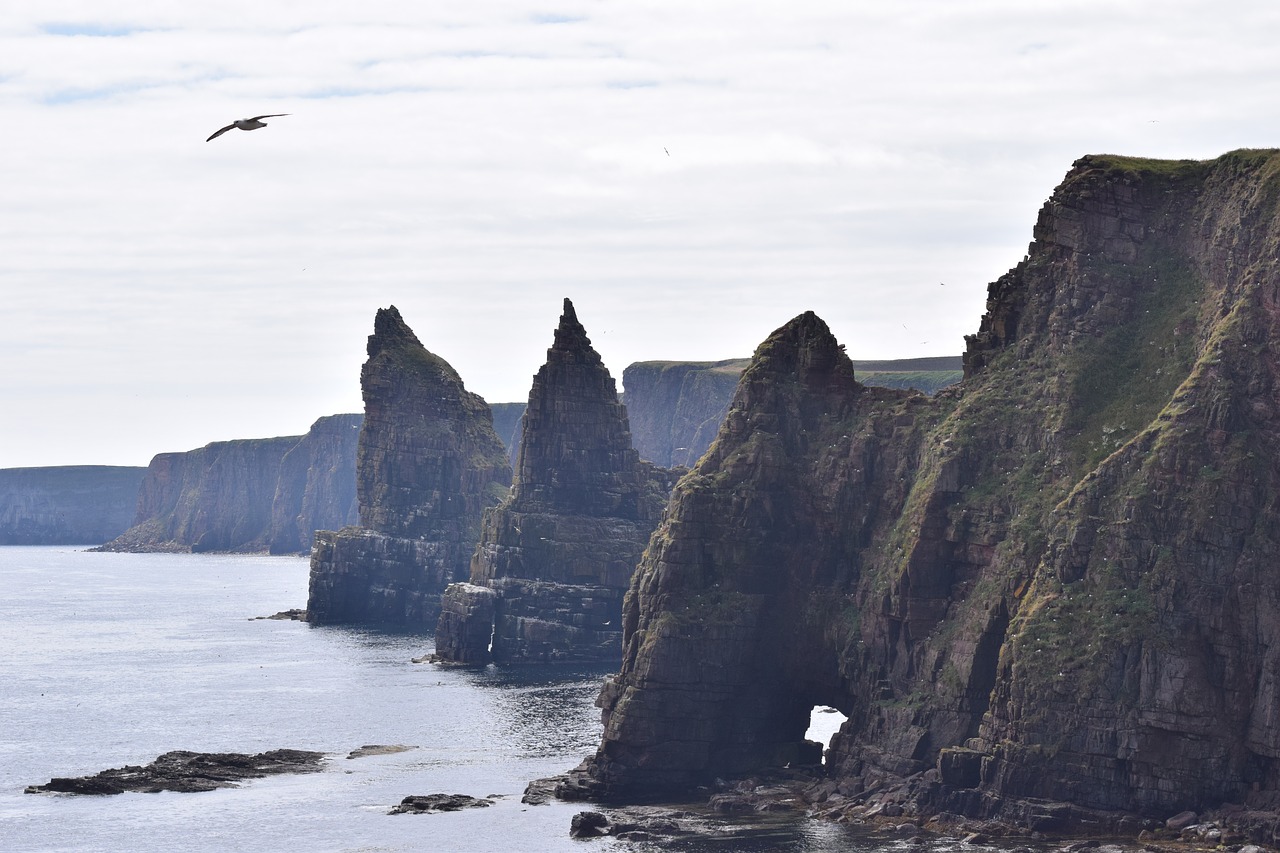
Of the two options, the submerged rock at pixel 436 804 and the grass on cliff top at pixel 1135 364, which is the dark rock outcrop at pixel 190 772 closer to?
the submerged rock at pixel 436 804

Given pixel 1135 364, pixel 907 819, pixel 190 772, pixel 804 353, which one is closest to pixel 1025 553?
pixel 1135 364

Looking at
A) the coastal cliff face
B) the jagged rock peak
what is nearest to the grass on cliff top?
the coastal cliff face

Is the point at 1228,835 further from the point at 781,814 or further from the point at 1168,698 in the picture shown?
the point at 781,814

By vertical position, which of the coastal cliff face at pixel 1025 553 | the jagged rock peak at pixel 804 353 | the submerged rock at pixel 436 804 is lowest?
the submerged rock at pixel 436 804

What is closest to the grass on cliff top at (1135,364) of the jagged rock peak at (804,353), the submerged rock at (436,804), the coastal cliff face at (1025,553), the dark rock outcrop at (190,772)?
the coastal cliff face at (1025,553)

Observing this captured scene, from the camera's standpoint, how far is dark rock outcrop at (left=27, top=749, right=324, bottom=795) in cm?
17500

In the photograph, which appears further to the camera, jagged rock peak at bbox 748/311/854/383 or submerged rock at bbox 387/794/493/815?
jagged rock peak at bbox 748/311/854/383

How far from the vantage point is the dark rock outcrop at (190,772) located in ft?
574

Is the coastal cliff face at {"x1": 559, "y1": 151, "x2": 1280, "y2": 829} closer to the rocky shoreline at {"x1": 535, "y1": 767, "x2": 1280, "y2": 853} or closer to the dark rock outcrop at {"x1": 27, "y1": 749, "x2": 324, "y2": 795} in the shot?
the rocky shoreline at {"x1": 535, "y1": 767, "x2": 1280, "y2": 853}

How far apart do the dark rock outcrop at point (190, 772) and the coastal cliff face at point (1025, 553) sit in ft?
117

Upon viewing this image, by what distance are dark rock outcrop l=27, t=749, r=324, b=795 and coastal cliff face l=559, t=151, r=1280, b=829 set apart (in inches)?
1404

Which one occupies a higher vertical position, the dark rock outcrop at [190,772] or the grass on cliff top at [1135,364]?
the grass on cliff top at [1135,364]

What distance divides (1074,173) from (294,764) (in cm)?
8840

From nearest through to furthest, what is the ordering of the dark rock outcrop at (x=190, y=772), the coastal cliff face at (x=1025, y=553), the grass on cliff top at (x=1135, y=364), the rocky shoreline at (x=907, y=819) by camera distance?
the rocky shoreline at (x=907, y=819) → the coastal cliff face at (x=1025, y=553) → the grass on cliff top at (x=1135, y=364) → the dark rock outcrop at (x=190, y=772)
